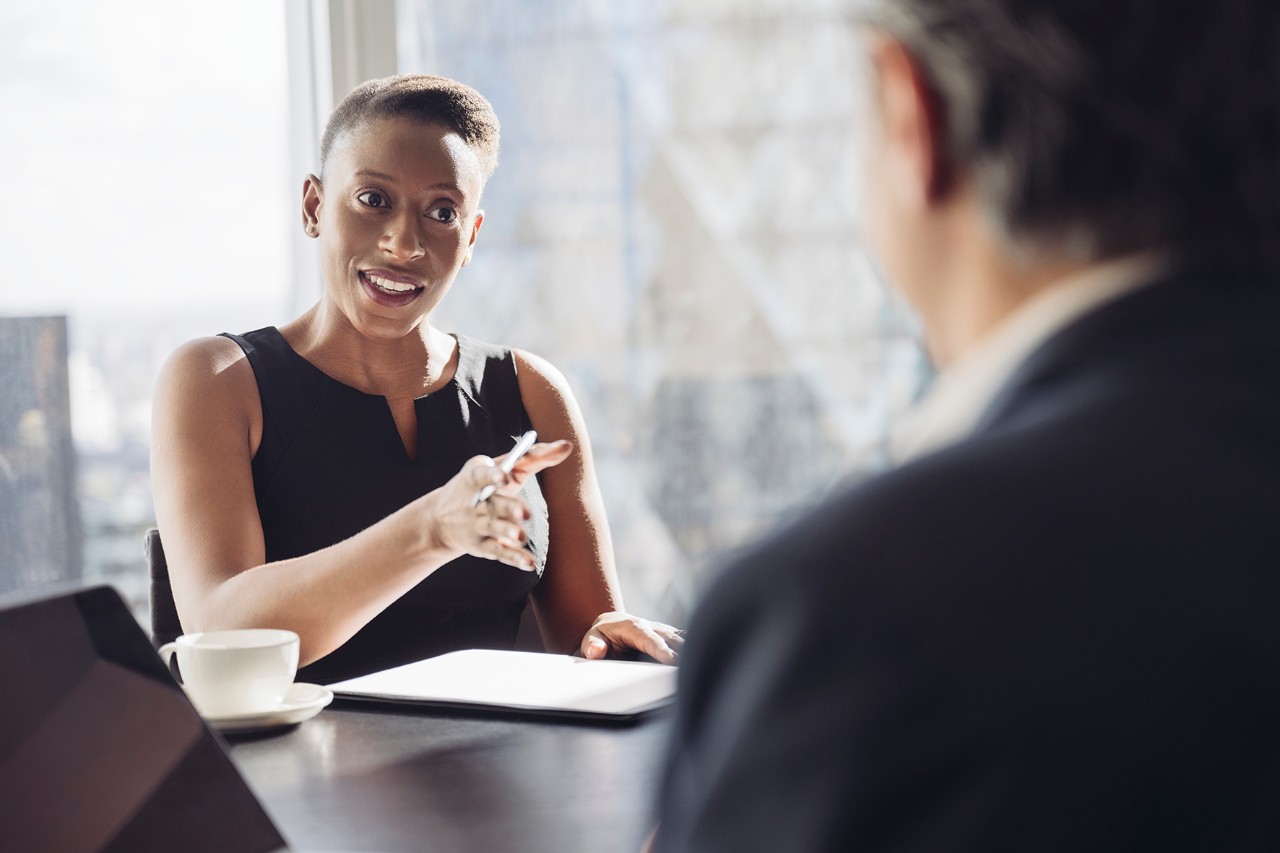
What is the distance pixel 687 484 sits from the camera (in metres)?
2.81

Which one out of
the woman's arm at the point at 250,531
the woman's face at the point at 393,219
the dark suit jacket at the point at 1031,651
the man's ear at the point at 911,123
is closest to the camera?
the dark suit jacket at the point at 1031,651

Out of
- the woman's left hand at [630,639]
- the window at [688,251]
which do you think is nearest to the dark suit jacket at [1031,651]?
the woman's left hand at [630,639]

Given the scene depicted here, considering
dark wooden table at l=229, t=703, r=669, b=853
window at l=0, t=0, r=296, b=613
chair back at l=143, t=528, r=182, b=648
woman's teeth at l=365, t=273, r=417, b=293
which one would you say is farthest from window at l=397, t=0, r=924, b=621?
dark wooden table at l=229, t=703, r=669, b=853

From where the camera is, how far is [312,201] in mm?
1928

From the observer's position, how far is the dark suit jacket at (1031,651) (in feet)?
1.34

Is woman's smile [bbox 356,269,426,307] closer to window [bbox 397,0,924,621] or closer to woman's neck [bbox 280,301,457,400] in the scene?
woman's neck [bbox 280,301,457,400]

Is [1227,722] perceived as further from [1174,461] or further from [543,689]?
[543,689]

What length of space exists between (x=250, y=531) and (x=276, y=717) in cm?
A: 53

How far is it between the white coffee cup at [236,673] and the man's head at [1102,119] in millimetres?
816

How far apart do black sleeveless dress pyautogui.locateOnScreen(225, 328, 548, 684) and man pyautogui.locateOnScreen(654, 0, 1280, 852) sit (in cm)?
127

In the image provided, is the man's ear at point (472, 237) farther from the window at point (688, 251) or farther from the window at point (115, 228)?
the window at point (115, 228)

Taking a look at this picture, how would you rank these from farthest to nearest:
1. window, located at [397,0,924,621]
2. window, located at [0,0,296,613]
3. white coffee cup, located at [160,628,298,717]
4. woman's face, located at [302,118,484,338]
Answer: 1. window, located at [397,0,924,621]
2. window, located at [0,0,296,613]
3. woman's face, located at [302,118,484,338]
4. white coffee cup, located at [160,628,298,717]

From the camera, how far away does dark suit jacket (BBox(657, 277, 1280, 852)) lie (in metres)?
0.41

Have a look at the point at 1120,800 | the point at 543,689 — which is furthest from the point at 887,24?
the point at 543,689
